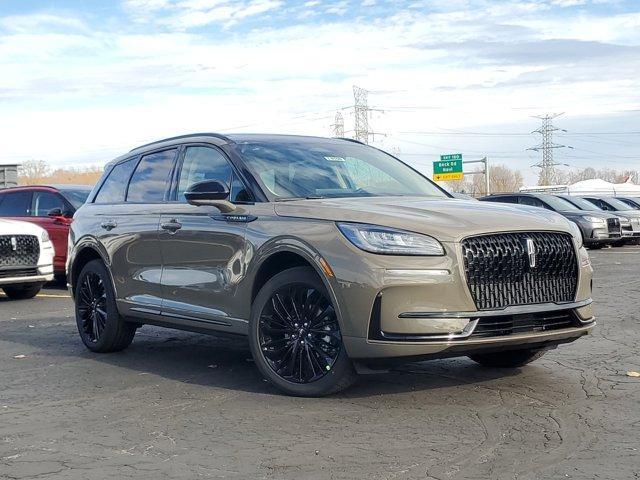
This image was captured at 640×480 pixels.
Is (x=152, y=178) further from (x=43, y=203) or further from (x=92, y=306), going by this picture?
(x=43, y=203)

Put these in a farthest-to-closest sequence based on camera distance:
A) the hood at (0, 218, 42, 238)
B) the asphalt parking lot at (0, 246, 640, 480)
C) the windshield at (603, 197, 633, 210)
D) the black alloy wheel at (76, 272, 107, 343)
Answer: the windshield at (603, 197, 633, 210) < the hood at (0, 218, 42, 238) < the black alloy wheel at (76, 272, 107, 343) < the asphalt parking lot at (0, 246, 640, 480)

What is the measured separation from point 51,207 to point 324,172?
31.7 ft

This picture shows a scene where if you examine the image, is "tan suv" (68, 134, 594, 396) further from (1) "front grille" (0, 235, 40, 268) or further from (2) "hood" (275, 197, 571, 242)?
(1) "front grille" (0, 235, 40, 268)

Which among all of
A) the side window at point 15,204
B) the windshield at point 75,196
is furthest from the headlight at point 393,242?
the side window at point 15,204

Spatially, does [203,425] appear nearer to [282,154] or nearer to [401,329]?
[401,329]

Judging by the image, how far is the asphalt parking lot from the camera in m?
4.49

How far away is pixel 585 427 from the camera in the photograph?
508cm

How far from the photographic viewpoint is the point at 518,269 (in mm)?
5684

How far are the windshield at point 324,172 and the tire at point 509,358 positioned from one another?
49.3 inches

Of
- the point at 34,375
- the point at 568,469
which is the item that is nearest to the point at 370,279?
the point at 568,469

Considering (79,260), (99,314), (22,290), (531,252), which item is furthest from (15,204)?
(531,252)

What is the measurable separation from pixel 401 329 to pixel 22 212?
11701 millimetres

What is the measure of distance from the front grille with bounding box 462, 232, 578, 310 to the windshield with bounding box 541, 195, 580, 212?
64.8 feet

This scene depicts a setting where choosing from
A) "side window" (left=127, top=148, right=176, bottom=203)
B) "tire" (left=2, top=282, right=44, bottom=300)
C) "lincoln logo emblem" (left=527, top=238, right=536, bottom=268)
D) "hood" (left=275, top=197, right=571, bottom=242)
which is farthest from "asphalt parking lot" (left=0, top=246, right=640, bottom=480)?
"tire" (left=2, top=282, right=44, bottom=300)
